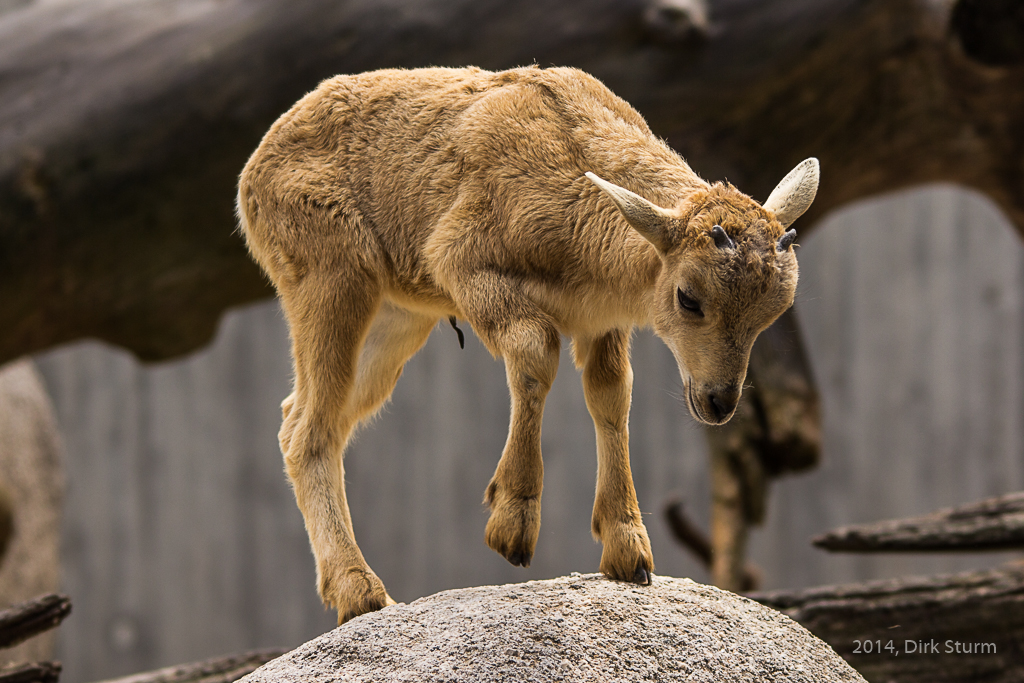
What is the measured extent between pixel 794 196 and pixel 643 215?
50 cm

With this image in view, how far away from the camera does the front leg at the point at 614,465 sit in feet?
10.4

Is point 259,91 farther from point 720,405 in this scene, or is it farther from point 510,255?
point 720,405

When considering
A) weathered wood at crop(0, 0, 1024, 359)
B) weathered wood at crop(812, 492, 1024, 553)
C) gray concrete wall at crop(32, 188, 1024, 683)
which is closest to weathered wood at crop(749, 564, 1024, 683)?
weathered wood at crop(812, 492, 1024, 553)

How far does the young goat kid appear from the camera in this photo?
2682 mm

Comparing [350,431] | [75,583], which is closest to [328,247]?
[350,431]

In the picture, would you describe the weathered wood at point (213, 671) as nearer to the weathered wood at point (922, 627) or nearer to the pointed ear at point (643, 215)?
the weathered wood at point (922, 627)

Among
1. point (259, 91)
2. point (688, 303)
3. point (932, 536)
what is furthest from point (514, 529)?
point (259, 91)

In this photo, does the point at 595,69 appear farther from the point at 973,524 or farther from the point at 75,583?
the point at 75,583

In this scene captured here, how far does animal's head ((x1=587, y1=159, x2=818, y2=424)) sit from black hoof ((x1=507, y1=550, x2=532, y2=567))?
66 centimetres

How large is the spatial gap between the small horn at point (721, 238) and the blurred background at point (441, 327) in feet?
9.26

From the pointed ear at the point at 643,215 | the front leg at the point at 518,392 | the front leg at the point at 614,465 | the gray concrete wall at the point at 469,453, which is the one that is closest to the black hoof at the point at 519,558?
the front leg at the point at 518,392

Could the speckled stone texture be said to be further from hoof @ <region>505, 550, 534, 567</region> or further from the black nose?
the black nose

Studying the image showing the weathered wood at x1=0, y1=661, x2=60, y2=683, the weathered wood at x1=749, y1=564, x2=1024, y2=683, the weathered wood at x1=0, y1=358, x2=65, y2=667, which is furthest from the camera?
the weathered wood at x1=0, y1=358, x2=65, y2=667

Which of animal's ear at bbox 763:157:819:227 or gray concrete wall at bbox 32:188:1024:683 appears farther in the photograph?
gray concrete wall at bbox 32:188:1024:683
